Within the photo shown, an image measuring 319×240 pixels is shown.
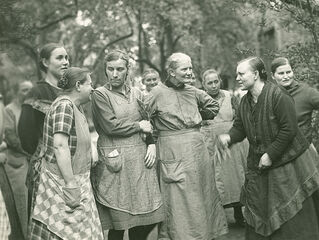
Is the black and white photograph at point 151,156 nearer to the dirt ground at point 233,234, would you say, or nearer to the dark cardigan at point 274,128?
the dark cardigan at point 274,128

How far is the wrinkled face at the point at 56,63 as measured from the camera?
496cm

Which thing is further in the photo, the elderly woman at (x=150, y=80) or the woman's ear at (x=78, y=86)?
the elderly woman at (x=150, y=80)

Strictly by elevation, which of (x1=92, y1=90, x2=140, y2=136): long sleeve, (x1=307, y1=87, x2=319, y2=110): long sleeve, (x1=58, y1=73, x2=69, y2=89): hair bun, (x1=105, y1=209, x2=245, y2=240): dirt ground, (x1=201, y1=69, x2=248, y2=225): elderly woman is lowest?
(x1=105, y1=209, x2=245, y2=240): dirt ground

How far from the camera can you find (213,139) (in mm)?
7156

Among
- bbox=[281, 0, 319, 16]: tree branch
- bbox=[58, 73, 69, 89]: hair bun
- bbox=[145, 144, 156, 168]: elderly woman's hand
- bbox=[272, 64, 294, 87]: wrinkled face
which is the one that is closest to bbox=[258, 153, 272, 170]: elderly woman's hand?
Result: bbox=[145, 144, 156, 168]: elderly woman's hand

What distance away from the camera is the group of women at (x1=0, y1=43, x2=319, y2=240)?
14.1 feet

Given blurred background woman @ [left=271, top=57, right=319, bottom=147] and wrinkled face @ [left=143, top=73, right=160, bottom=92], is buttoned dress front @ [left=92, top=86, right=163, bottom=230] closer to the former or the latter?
blurred background woman @ [left=271, top=57, right=319, bottom=147]

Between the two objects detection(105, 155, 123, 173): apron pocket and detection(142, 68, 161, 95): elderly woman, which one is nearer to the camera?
detection(105, 155, 123, 173): apron pocket

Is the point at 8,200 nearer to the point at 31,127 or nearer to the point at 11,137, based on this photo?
the point at 31,127

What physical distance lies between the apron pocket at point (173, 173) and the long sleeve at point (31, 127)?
1408 mm

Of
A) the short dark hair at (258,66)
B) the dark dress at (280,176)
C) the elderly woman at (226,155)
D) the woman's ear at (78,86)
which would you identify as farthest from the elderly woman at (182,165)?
the elderly woman at (226,155)

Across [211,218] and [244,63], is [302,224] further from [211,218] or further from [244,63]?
[244,63]

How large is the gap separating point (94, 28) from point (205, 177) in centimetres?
1057

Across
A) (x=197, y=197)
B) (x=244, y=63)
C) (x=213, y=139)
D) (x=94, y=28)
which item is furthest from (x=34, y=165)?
(x=94, y=28)
